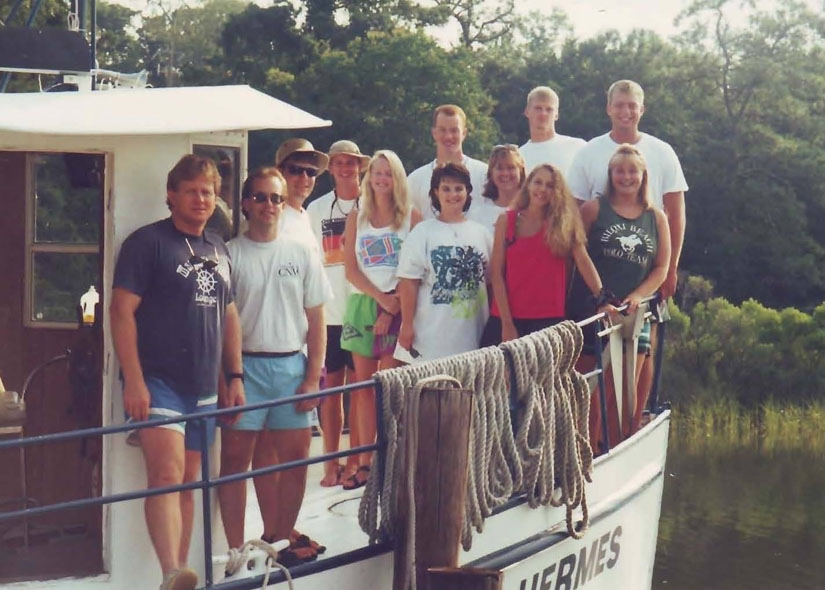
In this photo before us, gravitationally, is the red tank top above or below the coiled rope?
above

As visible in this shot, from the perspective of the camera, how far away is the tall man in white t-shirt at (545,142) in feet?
25.9

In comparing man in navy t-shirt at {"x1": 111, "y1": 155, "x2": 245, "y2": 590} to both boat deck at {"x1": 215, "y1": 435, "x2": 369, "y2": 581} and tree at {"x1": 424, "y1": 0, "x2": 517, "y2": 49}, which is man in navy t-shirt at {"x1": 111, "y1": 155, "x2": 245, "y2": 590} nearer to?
boat deck at {"x1": 215, "y1": 435, "x2": 369, "y2": 581}

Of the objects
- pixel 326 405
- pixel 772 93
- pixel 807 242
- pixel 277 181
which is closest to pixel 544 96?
pixel 326 405

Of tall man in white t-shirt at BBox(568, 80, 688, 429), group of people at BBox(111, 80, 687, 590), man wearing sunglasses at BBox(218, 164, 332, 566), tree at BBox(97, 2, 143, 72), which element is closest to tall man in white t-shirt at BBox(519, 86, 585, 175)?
group of people at BBox(111, 80, 687, 590)

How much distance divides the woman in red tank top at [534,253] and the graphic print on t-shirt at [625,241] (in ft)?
1.05

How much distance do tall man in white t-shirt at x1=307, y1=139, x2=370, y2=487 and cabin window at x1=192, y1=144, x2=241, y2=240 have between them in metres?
1.26

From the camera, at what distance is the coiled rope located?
531 cm

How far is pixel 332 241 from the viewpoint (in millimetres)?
7457

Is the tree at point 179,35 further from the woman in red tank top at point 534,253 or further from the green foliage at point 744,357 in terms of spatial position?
the woman in red tank top at point 534,253

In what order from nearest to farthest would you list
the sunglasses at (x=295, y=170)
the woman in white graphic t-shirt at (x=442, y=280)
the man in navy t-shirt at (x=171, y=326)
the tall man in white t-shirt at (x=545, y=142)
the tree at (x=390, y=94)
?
the man in navy t-shirt at (x=171, y=326) → the sunglasses at (x=295, y=170) → the woman in white graphic t-shirt at (x=442, y=280) → the tall man in white t-shirt at (x=545, y=142) → the tree at (x=390, y=94)

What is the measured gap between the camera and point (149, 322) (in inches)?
200

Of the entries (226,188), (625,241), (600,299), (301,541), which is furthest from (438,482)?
(625,241)

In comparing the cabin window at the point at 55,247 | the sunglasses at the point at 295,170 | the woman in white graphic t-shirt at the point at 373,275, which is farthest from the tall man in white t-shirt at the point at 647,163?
the cabin window at the point at 55,247

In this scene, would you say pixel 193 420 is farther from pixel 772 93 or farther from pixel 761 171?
pixel 772 93
